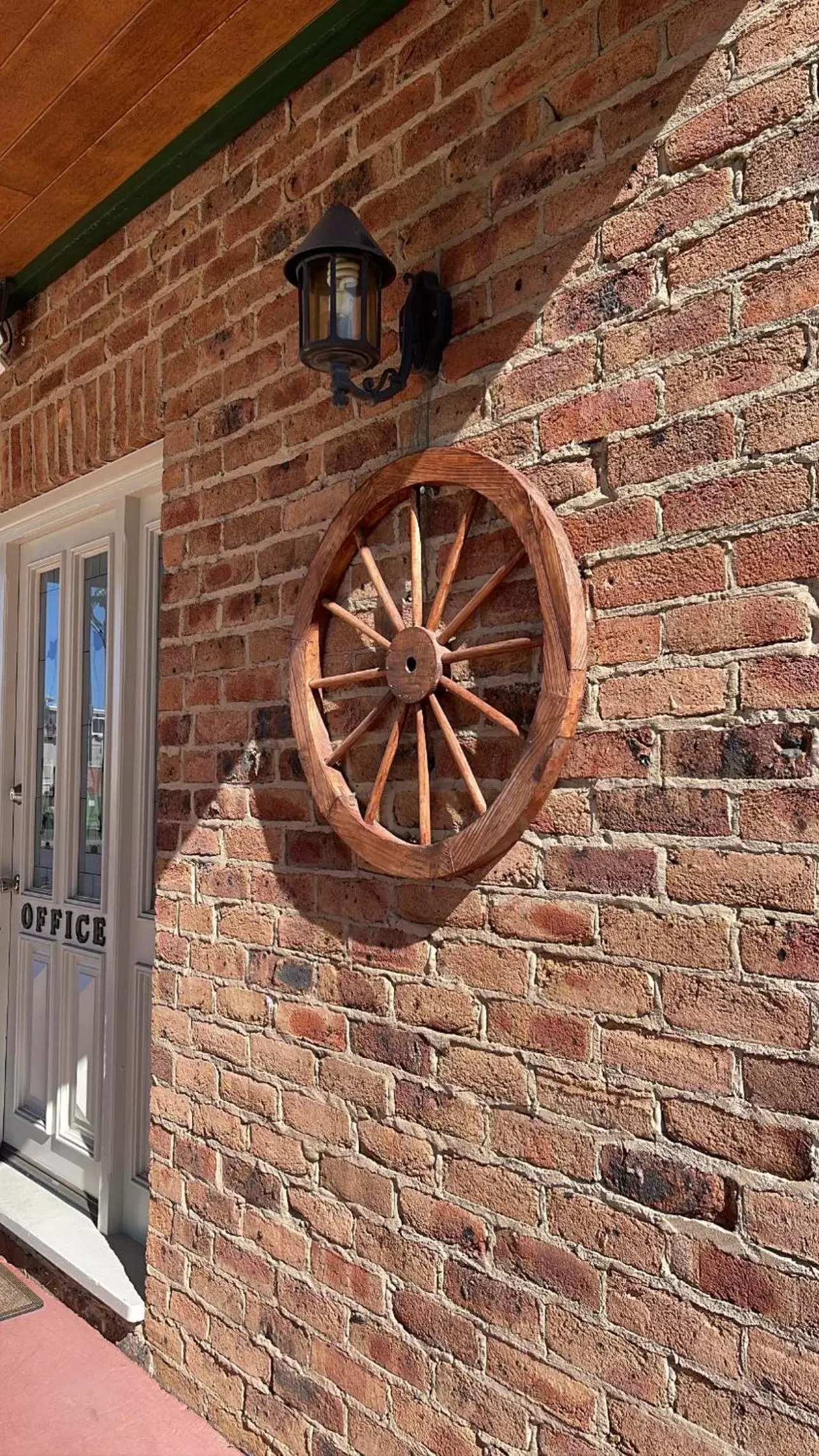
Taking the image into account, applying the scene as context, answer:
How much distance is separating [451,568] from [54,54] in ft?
4.69

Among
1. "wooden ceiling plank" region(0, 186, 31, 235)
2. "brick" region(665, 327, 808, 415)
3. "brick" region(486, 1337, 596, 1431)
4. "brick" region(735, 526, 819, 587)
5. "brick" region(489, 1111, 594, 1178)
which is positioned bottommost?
"brick" region(486, 1337, 596, 1431)

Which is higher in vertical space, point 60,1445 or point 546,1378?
point 546,1378

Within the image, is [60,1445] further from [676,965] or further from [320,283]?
[320,283]

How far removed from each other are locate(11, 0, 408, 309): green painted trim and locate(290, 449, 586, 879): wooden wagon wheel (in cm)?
88

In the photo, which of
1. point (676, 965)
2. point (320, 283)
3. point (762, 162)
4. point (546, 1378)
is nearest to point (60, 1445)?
point (546, 1378)

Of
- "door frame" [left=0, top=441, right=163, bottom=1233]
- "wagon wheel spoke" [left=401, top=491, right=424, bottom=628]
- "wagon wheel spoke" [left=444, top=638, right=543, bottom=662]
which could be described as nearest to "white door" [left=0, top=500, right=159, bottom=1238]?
"door frame" [left=0, top=441, right=163, bottom=1233]

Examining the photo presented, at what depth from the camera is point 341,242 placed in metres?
1.69

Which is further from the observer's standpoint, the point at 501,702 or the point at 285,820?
the point at 285,820

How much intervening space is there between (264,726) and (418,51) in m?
1.26

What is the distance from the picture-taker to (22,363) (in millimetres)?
3189

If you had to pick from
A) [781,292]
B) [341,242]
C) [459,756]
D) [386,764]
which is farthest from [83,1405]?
[781,292]

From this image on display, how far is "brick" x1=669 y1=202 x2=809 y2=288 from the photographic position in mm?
1342

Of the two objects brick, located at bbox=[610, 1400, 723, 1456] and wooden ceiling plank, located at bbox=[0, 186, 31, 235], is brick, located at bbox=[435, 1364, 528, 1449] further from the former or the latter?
wooden ceiling plank, located at bbox=[0, 186, 31, 235]

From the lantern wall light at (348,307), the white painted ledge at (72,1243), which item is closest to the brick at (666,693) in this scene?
the lantern wall light at (348,307)
